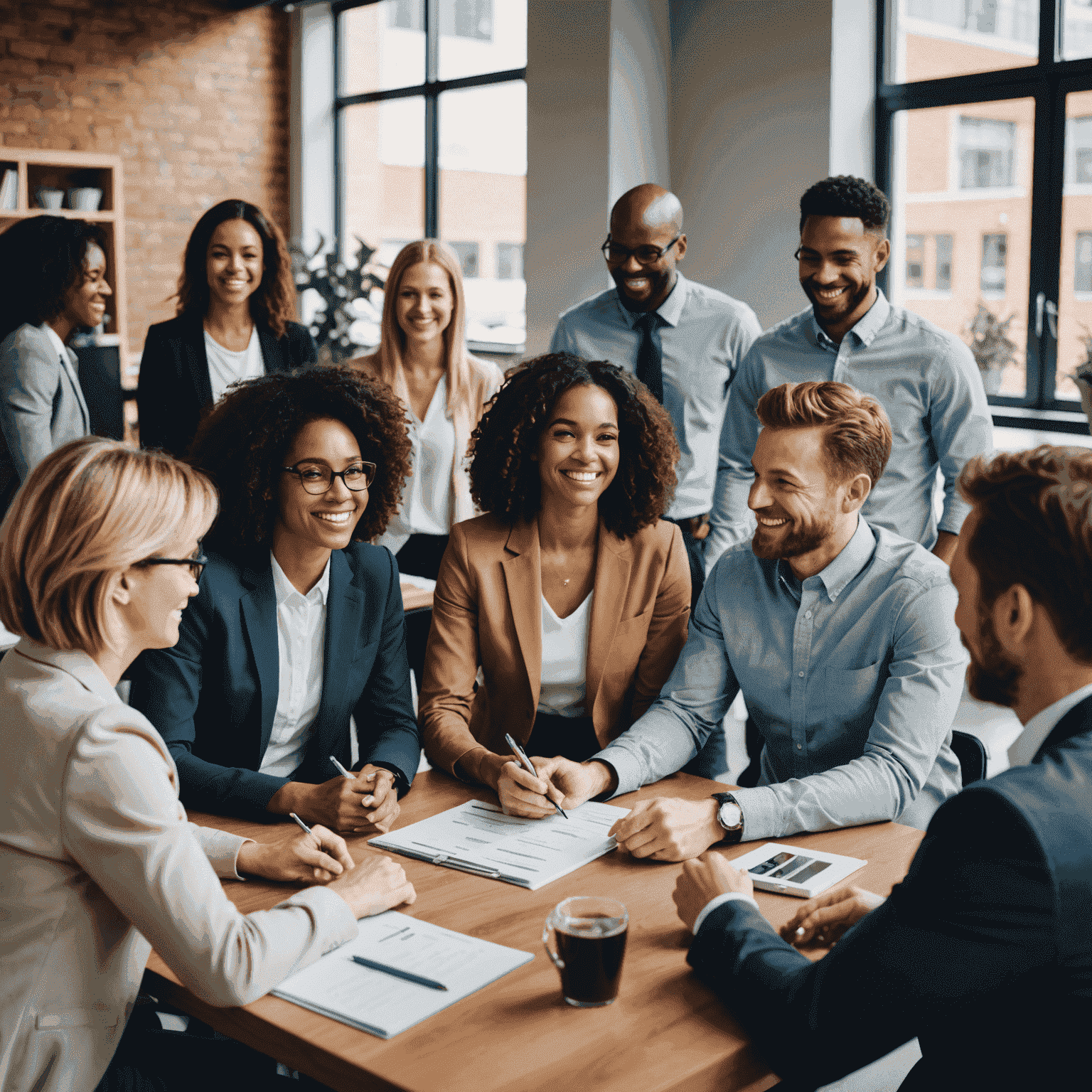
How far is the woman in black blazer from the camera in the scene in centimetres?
373

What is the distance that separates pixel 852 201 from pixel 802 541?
54.8 inches

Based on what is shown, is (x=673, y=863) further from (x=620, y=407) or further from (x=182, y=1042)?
(x=620, y=407)

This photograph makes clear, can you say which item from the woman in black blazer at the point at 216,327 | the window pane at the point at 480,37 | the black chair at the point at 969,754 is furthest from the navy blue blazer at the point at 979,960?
the window pane at the point at 480,37

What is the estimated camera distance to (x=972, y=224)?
17.6 ft

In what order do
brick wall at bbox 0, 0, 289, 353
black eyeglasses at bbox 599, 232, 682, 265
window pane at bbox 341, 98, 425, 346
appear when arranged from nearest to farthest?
black eyeglasses at bbox 599, 232, 682, 265, brick wall at bbox 0, 0, 289, 353, window pane at bbox 341, 98, 425, 346

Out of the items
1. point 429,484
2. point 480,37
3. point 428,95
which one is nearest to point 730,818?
point 429,484

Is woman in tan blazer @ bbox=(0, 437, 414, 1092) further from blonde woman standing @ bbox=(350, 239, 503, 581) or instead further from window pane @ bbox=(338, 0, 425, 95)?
window pane @ bbox=(338, 0, 425, 95)

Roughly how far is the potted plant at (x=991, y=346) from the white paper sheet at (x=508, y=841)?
4.11 m

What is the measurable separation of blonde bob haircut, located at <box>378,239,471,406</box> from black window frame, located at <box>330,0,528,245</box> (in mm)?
4116

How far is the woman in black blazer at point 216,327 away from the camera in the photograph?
3.73m

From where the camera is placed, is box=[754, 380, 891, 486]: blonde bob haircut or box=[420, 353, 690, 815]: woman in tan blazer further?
box=[420, 353, 690, 815]: woman in tan blazer

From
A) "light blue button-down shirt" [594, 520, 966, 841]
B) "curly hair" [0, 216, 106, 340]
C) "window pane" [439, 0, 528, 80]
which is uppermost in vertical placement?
"window pane" [439, 0, 528, 80]

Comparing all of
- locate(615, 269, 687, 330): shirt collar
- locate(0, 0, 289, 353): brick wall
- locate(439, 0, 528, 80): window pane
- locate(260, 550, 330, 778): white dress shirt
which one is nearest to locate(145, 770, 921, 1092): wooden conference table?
locate(260, 550, 330, 778): white dress shirt

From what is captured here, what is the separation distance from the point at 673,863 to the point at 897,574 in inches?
26.2
